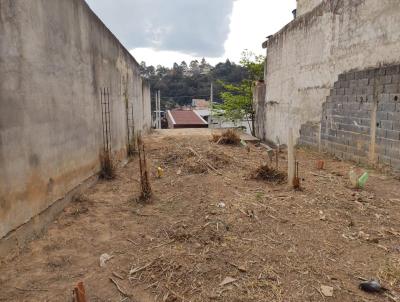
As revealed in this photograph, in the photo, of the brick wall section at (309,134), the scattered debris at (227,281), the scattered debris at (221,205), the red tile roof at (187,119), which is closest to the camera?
the scattered debris at (227,281)

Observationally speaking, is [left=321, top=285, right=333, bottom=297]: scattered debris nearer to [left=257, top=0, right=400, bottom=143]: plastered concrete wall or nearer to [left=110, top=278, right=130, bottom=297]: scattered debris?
[left=110, top=278, right=130, bottom=297]: scattered debris

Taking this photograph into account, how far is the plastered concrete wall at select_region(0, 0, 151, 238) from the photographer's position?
2.74 m

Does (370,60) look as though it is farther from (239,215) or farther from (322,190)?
(239,215)

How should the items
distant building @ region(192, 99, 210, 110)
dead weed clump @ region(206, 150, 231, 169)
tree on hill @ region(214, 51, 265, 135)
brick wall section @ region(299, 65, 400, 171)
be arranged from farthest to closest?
1. distant building @ region(192, 99, 210, 110)
2. tree on hill @ region(214, 51, 265, 135)
3. dead weed clump @ region(206, 150, 231, 169)
4. brick wall section @ region(299, 65, 400, 171)

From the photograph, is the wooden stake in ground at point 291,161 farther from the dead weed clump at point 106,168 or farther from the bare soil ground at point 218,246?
the dead weed clump at point 106,168

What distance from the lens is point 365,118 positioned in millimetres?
6270

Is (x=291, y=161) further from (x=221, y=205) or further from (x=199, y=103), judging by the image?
(x=199, y=103)

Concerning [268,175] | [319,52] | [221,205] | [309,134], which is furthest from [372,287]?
[319,52]

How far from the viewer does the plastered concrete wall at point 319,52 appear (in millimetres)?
5727

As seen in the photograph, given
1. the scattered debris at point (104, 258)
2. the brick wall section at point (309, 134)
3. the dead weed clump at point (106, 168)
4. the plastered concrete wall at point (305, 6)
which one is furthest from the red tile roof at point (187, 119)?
the scattered debris at point (104, 258)

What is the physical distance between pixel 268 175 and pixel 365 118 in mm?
2601

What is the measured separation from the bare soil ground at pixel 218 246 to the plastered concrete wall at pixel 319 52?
2703 mm

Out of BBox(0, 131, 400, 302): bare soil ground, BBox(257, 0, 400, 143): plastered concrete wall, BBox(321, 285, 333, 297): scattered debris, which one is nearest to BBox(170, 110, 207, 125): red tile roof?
BBox(257, 0, 400, 143): plastered concrete wall

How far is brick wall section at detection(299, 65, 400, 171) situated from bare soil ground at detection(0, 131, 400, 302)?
103 cm
